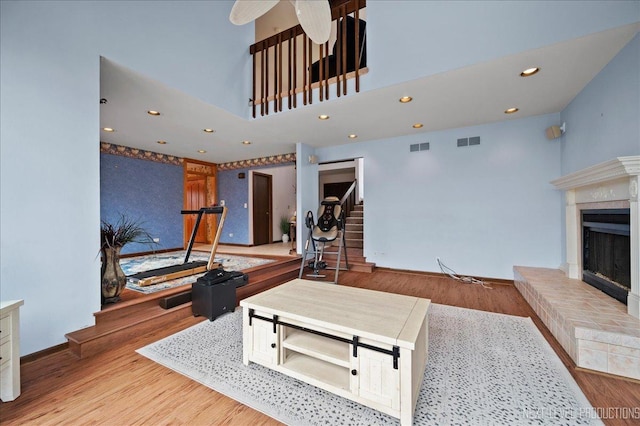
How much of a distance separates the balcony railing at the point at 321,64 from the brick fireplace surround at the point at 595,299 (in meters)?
2.64

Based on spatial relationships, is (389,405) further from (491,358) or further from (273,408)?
(491,358)

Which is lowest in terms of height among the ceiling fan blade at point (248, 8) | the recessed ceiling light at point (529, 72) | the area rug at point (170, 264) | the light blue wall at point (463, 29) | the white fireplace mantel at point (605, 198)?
the area rug at point (170, 264)

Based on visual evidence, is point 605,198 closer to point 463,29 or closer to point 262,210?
point 463,29

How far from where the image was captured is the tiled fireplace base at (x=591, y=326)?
5.74 feet

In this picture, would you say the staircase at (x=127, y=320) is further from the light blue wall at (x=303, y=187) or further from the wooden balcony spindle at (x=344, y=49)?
the wooden balcony spindle at (x=344, y=49)

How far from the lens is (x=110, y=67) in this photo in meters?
2.45

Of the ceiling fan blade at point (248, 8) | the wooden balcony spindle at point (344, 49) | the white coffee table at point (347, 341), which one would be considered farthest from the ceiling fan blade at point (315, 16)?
the white coffee table at point (347, 341)

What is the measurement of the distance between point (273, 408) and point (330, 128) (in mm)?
3857

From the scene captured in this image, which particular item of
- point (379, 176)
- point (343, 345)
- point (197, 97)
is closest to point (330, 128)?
point (379, 176)

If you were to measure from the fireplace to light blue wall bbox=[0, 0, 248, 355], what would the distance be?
4718 millimetres

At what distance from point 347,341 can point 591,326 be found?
1917mm

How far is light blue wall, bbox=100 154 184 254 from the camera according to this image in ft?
16.4

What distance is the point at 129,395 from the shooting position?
1.58m

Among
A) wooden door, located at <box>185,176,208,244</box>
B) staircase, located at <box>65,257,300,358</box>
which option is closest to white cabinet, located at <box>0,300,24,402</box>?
staircase, located at <box>65,257,300,358</box>
